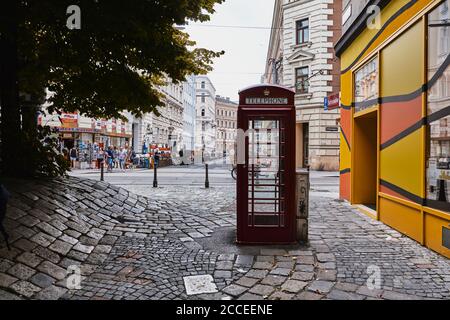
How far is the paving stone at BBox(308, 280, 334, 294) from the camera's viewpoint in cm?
395

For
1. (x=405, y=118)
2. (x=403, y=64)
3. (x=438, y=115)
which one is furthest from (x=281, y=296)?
(x=403, y=64)

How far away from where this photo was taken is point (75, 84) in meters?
7.68

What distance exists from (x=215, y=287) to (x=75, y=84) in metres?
5.63

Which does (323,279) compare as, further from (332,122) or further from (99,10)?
(332,122)

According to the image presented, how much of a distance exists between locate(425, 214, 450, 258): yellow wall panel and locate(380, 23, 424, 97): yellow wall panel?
7.08ft

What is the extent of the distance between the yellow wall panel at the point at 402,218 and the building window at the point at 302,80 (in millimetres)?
21311

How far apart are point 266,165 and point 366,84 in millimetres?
4499

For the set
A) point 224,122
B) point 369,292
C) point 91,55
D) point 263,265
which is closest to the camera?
point 369,292

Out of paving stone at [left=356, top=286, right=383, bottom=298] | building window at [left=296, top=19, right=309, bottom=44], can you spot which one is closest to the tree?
paving stone at [left=356, top=286, right=383, bottom=298]

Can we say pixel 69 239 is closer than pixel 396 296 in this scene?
No

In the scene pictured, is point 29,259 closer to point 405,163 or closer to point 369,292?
point 369,292

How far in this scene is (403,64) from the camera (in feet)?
21.5

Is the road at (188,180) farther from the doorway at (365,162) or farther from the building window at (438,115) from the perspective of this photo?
the building window at (438,115)

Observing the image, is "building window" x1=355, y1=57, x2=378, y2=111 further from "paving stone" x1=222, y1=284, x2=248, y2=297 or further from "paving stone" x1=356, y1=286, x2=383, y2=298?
"paving stone" x1=222, y1=284, x2=248, y2=297
